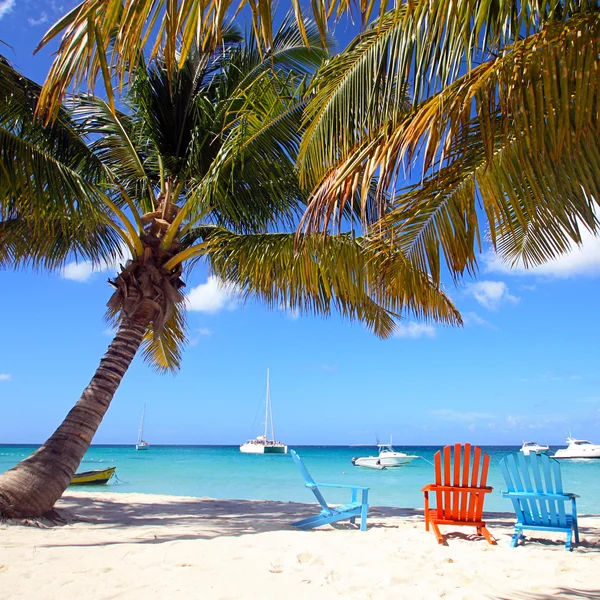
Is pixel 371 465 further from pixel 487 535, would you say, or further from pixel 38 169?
pixel 38 169

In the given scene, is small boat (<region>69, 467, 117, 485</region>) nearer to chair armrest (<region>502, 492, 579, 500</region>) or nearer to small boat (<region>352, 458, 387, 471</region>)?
chair armrest (<region>502, 492, 579, 500</region>)

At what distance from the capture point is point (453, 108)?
2.79 m

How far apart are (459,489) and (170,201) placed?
17.4 feet

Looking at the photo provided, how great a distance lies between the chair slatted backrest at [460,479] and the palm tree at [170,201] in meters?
1.88

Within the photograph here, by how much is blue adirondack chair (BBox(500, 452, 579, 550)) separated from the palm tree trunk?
4635 millimetres

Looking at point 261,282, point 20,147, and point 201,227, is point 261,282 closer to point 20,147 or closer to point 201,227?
point 201,227

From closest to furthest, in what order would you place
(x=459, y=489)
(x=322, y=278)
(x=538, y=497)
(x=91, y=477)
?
(x=538, y=497) → (x=459, y=489) → (x=322, y=278) → (x=91, y=477)

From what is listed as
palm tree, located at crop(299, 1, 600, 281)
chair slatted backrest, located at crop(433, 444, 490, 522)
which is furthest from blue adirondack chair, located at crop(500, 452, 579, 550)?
palm tree, located at crop(299, 1, 600, 281)

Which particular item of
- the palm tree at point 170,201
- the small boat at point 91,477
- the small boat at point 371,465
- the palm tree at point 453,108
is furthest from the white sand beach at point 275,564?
the small boat at point 371,465

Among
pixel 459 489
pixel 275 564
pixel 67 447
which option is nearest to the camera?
pixel 275 564

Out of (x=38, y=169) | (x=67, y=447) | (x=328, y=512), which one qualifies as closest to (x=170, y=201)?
(x=38, y=169)

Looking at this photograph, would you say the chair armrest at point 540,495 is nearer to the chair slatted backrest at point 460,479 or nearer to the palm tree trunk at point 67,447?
the chair slatted backrest at point 460,479

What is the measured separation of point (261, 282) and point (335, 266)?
61.2 inches

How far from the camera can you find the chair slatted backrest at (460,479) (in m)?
5.84
